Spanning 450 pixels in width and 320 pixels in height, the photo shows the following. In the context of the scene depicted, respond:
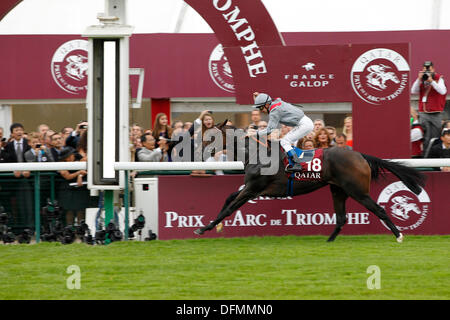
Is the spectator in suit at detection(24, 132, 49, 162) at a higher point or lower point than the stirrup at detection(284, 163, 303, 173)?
higher

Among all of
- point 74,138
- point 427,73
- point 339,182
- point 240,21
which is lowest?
point 339,182

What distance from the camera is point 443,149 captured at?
9.73 metres

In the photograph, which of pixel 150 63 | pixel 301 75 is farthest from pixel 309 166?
pixel 150 63

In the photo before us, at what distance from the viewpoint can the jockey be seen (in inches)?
348

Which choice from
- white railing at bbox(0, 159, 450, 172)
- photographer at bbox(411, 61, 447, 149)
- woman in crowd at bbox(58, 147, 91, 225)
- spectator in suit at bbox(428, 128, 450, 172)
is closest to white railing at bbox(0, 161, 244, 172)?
white railing at bbox(0, 159, 450, 172)

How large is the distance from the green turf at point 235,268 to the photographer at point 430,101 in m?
1.96

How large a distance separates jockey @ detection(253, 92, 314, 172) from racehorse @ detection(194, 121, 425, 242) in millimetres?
156

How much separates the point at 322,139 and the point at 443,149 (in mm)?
1406

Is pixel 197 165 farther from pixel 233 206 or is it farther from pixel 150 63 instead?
pixel 150 63

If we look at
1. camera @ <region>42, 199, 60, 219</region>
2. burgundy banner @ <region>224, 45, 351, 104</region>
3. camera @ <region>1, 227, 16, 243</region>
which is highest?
burgundy banner @ <region>224, 45, 351, 104</region>

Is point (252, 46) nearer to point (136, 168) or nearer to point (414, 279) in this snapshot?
point (136, 168)

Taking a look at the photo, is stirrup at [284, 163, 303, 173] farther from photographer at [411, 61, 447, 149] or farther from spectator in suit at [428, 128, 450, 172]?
photographer at [411, 61, 447, 149]
